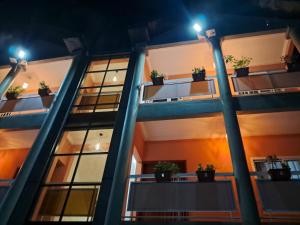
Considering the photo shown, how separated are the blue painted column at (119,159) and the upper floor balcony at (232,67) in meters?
0.53

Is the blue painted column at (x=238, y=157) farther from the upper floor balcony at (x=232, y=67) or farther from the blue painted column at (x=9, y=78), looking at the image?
the blue painted column at (x=9, y=78)

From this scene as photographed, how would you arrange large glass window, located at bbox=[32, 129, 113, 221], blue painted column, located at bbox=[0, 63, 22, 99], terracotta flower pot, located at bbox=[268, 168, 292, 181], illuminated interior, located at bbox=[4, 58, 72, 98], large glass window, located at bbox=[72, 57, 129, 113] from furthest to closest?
illuminated interior, located at bbox=[4, 58, 72, 98] → blue painted column, located at bbox=[0, 63, 22, 99] → large glass window, located at bbox=[72, 57, 129, 113] → large glass window, located at bbox=[32, 129, 113, 221] → terracotta flower pot, located at bbox=[268, 168, 292, 181]

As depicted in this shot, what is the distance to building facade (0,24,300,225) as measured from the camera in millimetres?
5230

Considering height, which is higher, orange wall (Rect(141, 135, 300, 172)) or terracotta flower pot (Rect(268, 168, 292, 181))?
orange wall (Rect(141, 135, 300, 172))

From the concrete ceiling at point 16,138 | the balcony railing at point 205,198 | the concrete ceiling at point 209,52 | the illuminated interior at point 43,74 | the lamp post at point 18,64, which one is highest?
the concrete ceiling at point 209,52

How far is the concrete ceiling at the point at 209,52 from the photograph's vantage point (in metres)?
9.25

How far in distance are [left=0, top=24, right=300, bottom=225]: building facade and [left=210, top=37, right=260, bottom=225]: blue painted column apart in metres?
0.02

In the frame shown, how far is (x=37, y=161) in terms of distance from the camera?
663cm

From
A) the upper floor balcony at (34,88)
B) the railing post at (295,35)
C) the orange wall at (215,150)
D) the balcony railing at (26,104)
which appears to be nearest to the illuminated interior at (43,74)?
the upper floor balcony at (34,88)

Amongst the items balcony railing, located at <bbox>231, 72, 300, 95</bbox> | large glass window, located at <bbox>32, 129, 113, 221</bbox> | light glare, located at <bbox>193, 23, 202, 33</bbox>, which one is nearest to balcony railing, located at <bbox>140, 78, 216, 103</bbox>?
balcony railing, located at <bbox>231, 72, 300, 95</bbox>

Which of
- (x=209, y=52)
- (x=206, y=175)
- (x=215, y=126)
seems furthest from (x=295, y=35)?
(x=206, y=175)

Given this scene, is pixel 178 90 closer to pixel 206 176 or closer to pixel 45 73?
pixel 206 176

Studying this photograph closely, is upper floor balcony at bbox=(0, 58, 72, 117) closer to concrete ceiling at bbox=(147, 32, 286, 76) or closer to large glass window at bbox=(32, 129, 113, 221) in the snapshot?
large glass window at bbox=(32, 129, 113, 221)

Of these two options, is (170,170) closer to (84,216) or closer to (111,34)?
(84,216)
